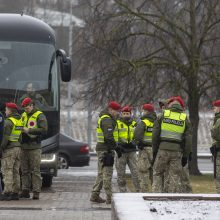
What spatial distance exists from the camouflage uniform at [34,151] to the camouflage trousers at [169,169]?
103 inches

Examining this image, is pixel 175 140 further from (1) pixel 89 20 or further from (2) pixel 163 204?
(1) pixel 89 20

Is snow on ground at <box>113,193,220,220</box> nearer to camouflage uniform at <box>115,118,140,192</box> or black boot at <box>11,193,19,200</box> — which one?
black boot at <box>11,193,19,200</box>

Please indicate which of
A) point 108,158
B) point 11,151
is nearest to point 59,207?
point 108,158

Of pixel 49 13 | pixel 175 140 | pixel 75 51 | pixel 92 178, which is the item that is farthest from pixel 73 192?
pixel 49 13

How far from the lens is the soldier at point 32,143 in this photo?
17344 mm

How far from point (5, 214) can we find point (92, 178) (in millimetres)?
12534

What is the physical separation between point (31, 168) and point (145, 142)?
2.15 metres

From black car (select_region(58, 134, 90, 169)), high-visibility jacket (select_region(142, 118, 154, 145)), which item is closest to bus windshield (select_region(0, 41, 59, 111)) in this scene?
high-visibility jacket (select_region(142, 118, 154, 145))

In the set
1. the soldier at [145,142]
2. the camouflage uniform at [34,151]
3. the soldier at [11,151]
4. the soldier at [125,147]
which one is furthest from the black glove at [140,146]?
the soldier at [11,151]

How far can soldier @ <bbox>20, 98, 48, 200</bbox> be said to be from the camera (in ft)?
56.9

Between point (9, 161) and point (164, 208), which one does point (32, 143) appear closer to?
point (9, 161)

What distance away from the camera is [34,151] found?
57.6 ft

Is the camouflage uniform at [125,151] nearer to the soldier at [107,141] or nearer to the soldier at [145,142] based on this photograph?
the soldier at [145,142]

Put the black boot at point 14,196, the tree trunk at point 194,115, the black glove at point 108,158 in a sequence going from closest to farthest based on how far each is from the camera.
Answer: the black glove at point 108,158
the black boot at point 14,196
the tree trunk at point 194,115
